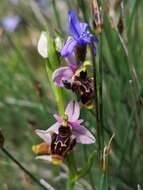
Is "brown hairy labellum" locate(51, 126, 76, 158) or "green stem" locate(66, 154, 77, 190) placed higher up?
"brown hairy labellum" locate(51, 126, 76, 158)

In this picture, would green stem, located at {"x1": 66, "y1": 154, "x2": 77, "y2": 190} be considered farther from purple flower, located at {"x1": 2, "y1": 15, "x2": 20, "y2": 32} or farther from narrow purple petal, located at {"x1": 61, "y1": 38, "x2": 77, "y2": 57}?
purple flower, located at {"x1": 2, "y1": 15, "x2": 20, "y2": 32}

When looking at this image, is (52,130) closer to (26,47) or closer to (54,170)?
(54,170)

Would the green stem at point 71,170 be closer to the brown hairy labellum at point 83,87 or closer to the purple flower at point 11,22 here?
the brown hairy labellum at point 83,87

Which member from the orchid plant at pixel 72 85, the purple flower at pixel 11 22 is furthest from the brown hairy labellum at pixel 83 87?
the purple flower at pixel 11 22

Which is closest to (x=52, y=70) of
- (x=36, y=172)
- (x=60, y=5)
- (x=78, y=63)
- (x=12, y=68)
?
(x=78, y=63)

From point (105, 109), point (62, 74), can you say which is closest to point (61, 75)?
point (62, 74)

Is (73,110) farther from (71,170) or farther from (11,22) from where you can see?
(11,22)

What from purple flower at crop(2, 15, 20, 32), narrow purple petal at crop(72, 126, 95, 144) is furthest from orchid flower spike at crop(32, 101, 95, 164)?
purple flower at crop(2, 15, 20, 32)
